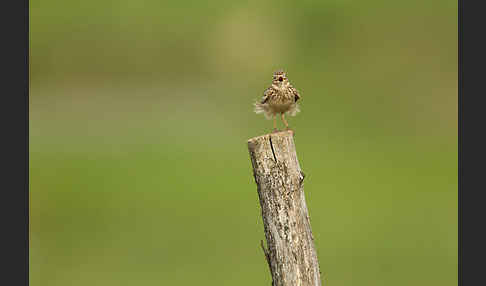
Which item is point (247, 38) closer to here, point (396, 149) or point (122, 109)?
point (122, 109)

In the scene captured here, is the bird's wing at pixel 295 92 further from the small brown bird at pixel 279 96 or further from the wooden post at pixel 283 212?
the wooden post at pixel 283 212

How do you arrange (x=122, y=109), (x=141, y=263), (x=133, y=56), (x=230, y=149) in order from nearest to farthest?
(x=141, y=263)
(x=230, y=149)
(x=122, y=109)
(x=133, y=56)

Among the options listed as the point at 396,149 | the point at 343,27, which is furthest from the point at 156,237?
the point at 343,27

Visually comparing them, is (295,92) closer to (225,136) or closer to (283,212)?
(283,212)

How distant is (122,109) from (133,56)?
10.5ft

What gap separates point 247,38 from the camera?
33.0m

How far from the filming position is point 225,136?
26.8 meters

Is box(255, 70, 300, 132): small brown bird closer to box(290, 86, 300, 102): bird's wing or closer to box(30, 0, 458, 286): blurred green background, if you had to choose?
box(290, 86, 300, 102): bird's wing

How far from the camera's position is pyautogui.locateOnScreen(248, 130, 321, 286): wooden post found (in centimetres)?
725

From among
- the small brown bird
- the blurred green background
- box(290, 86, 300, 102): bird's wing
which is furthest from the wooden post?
the blurred green background

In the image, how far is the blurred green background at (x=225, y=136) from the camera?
1761 centimetres

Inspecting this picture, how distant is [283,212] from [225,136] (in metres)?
19.5

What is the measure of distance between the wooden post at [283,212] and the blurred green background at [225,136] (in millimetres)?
8346

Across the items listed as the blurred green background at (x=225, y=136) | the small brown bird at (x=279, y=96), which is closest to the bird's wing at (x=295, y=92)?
the small brown bird at (x=279, y=96)
